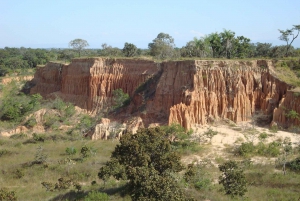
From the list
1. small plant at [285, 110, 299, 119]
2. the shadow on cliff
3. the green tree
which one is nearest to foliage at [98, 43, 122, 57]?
the shadow on cliff

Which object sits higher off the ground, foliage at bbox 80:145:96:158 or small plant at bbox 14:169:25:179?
foliage at bbox 80:145:96:158

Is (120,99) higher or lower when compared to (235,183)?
higher

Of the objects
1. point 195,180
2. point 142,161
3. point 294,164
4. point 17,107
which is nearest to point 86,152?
point 195,180

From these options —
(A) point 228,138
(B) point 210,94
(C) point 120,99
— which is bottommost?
(A) point 228,138

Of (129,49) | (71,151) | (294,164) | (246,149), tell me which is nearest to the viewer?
(294,164)

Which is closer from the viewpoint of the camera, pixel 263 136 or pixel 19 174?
pixel 19 174

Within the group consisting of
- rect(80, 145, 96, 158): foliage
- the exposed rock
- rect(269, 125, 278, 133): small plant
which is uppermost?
rect(269, 125, 278, 133): small plant

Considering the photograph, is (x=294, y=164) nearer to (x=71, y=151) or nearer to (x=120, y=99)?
(x=71, y=151)

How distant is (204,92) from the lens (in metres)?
30.3

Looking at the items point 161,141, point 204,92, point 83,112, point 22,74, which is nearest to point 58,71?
point 83,112

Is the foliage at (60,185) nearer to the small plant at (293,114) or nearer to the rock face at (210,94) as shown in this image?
the rock face at (210,94)

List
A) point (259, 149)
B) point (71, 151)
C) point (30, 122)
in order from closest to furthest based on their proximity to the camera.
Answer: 1. point (259, 149)
2. point (71, 151)
3. point (30, 122)

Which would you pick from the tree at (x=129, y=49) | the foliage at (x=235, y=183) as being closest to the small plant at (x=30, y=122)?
the tree at (x=129, y=49)

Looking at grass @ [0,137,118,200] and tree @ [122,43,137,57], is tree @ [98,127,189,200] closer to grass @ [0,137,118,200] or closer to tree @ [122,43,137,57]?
grass @ [0,137,118,200]
